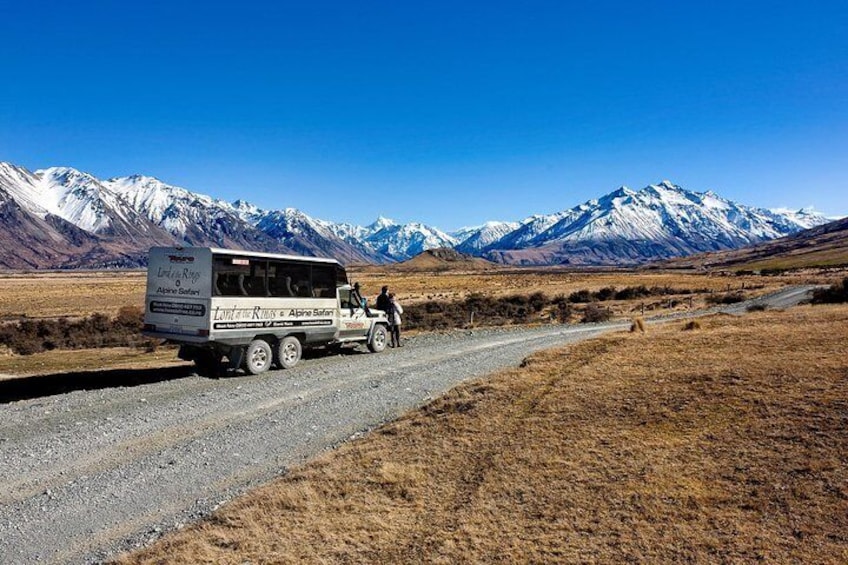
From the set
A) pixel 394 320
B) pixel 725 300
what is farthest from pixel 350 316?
pixel 725 300

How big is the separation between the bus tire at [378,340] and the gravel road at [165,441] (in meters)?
3.10

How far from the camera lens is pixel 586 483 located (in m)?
7.25

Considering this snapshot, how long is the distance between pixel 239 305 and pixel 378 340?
678 centimetres

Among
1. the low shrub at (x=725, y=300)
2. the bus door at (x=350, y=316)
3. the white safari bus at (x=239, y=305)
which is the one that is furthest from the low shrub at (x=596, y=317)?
the white safari bus at (x=239, y=305)

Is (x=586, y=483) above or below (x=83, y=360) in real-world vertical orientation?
above

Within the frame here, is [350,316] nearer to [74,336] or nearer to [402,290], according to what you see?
[74,336]

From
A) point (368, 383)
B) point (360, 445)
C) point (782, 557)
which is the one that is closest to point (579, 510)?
point (782, 557)

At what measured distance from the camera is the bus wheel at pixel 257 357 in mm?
16797

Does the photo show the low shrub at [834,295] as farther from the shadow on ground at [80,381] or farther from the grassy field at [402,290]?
the shadow on ground at [80,381]

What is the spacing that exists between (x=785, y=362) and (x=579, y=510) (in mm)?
7563

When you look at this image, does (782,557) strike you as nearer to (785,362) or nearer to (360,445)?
(360,445)

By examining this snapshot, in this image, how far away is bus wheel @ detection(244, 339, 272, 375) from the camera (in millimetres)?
16797

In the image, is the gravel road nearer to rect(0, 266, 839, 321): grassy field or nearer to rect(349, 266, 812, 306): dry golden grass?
rect(0, 266, 839, 321): grassy field

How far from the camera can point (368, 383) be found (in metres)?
15.4
